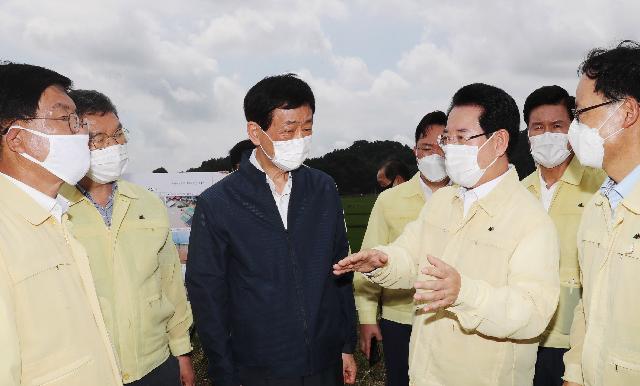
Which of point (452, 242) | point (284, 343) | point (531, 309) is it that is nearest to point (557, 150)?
point (452, 242)

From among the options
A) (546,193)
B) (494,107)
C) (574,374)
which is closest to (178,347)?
(574,374)

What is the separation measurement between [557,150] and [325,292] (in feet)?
8.03

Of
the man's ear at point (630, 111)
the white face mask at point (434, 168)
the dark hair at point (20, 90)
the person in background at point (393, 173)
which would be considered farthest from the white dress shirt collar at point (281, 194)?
the person in background at point (393, 173)

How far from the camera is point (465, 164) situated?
3.29 meters

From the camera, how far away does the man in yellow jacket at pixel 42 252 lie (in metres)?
2.15

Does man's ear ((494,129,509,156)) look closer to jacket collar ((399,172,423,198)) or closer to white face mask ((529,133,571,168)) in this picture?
white face mask ((529,133,571,168))

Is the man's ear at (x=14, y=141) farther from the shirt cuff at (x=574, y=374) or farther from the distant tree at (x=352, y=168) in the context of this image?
the distant tree at (x=352, y=168)

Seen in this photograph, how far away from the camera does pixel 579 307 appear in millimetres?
3189

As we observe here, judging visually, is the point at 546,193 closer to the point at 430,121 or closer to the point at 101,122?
the point at 430,121

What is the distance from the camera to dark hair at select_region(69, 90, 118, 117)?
12.4ft

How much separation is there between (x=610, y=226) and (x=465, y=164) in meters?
0.90

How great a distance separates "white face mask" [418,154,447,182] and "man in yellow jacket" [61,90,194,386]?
260cm

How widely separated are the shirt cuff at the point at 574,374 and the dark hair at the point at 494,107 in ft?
4.44

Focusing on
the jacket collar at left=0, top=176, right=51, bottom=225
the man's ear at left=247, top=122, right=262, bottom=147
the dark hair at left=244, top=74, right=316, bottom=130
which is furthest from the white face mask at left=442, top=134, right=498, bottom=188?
the jacket collar at left=0, top=176, right=51, bottom=225
